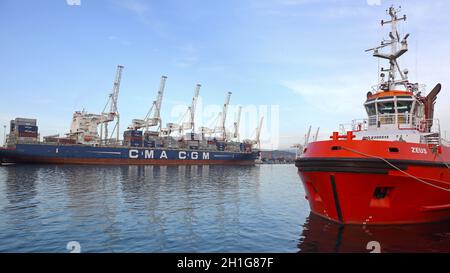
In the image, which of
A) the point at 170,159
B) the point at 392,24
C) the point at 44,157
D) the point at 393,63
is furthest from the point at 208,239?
the point at 170,159

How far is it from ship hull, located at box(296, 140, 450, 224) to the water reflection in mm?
360

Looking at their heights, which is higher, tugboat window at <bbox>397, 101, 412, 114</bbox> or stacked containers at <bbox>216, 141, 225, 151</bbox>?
tugboat window at <bbox>397, 101, 412, 114</bbox>

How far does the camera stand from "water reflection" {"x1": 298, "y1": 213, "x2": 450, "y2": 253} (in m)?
9.96

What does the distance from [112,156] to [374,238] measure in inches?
2784

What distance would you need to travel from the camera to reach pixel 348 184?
11.4 metres

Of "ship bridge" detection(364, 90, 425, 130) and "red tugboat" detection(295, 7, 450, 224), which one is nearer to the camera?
"red tugboat" detection(295, 7, 450, 224)

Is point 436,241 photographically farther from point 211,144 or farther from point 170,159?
point 211,144

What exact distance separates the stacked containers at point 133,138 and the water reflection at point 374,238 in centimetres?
7370

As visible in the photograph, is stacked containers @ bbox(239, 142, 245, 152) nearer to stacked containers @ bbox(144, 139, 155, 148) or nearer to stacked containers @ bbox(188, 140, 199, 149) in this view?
stacked containers @ bbox(188, 140, 199, 149)

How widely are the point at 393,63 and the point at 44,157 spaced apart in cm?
6759

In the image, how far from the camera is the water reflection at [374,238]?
996cm

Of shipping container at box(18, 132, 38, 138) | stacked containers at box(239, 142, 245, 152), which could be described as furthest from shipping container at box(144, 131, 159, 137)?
stacked containers at box(239, 142, 245, 152)

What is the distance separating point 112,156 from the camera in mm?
72875

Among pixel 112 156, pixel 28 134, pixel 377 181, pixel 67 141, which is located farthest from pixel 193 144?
pixel 377 181
